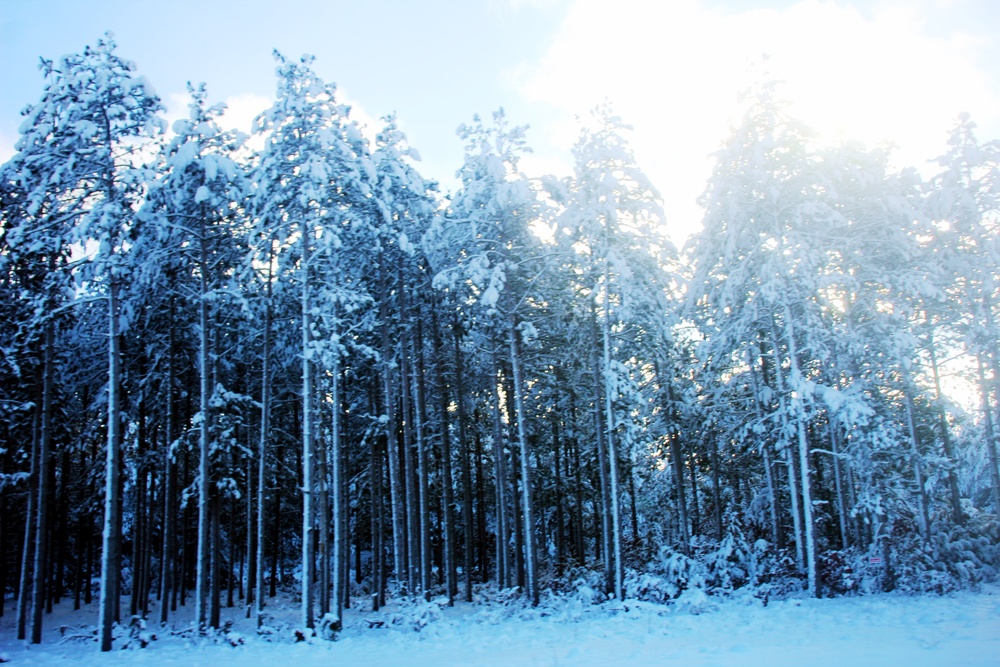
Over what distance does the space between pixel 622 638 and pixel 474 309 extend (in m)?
10.6

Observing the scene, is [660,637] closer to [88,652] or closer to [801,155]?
[88,652]

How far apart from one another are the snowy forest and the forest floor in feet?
3.68

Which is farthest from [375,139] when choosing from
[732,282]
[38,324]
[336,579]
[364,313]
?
[336,579]

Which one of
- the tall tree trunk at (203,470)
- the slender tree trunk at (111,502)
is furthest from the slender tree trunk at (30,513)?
the tall tree trunk at (203,470)

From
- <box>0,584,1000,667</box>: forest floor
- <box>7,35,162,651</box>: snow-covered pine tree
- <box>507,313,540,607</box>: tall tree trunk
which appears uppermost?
A: <box>7,35,162,651</box>: snow-covered pine tree

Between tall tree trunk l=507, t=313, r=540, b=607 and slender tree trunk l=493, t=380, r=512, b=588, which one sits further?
slender tree trunk l=493, t=380, r=512, b=588

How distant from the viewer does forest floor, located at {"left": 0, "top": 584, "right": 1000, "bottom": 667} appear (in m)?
11.0

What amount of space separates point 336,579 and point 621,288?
38.7ft

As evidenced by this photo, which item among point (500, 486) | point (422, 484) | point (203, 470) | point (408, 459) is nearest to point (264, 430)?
point (203, 470)

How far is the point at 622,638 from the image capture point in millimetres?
13320

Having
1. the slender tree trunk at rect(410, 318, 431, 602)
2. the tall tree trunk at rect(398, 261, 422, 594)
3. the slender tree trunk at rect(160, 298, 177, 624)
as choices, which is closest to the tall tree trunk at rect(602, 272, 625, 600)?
the slender tree trunk at rect(410, 318, 431, 602)

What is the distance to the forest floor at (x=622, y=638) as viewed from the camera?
11.0 m

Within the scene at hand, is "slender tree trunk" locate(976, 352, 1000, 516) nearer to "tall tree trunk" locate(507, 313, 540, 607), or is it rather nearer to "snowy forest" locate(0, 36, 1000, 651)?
"snowy forest" locate(0, 36, 1000, 651)

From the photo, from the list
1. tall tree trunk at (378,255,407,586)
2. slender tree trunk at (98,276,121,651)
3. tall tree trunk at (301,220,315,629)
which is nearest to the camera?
slender tree trunk at (98,276,121,651)
